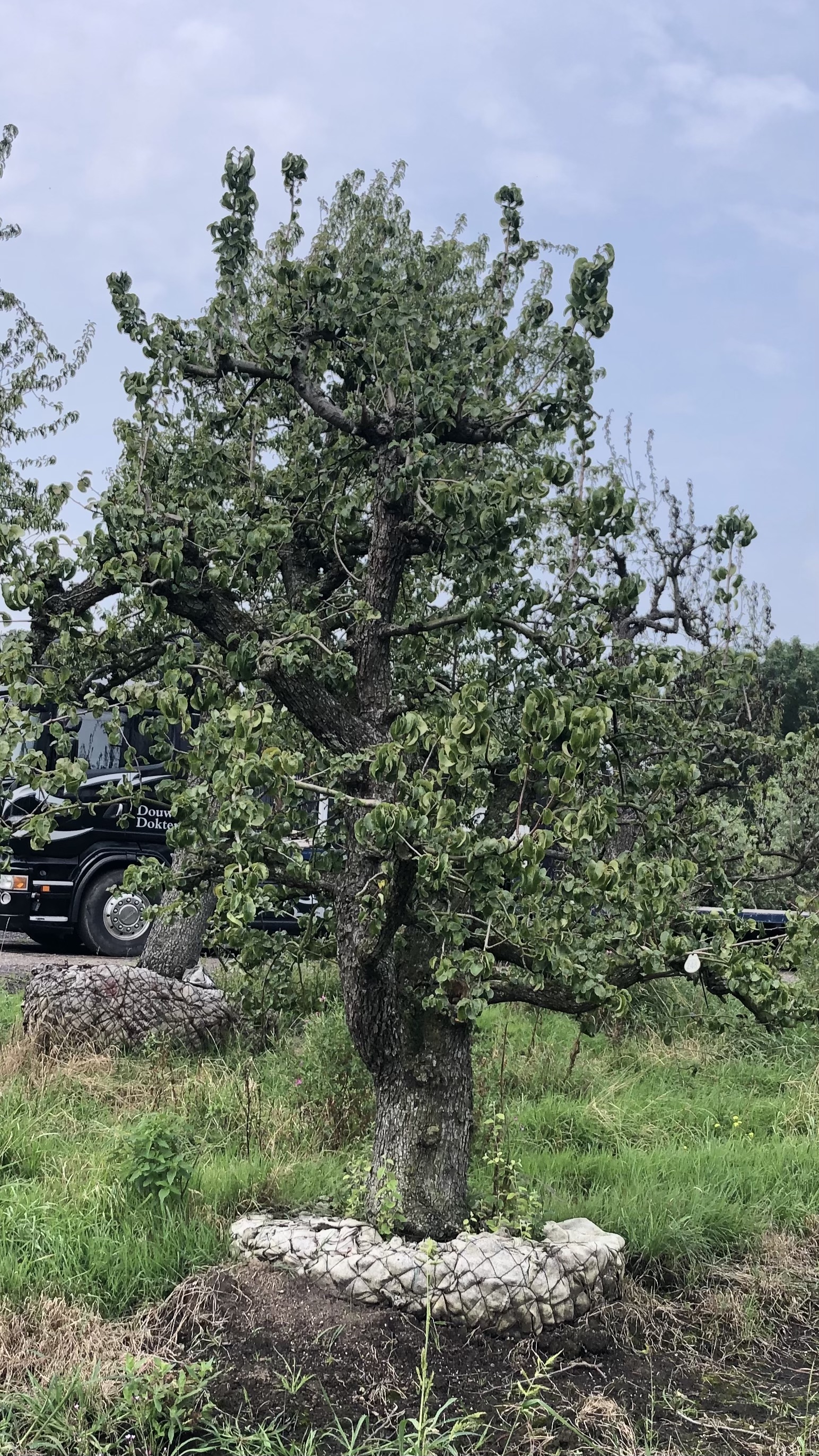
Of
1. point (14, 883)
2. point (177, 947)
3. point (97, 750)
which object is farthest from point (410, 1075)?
point (14, 883)

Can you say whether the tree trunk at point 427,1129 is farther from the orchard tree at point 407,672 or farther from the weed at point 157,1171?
the weed at point 157,1171

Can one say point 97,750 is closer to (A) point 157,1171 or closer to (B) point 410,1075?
(A) point 157,1171

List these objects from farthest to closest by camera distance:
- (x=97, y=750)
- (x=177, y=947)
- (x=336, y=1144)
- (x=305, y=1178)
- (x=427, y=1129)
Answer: (x=97, y=750) → (x=177, y=947) → (x=336, y=1144) → (x=305, y=1178) → (x=427, y=1129)

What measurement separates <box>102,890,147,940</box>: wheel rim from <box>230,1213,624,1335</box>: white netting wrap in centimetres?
753

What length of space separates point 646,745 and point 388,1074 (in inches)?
70.9

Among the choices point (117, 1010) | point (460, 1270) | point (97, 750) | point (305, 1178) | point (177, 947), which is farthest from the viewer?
point (97, 750)

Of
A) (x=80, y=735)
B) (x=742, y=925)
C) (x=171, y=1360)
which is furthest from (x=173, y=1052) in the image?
(x=80, y=735)

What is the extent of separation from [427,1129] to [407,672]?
6.96ft

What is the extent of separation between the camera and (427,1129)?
156 inches

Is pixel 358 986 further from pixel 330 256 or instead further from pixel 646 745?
pixel 330 256

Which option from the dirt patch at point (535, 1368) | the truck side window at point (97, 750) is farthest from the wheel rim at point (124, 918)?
the dirt patch at point (535, 1368)

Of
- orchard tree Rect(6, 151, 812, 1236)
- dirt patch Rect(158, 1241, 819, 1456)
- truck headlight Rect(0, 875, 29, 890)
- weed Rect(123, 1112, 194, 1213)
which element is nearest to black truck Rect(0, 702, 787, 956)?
truck headlight Rect(0, 875, 29, 890)

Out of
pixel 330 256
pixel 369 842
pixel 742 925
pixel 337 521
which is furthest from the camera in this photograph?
pixel 337 521

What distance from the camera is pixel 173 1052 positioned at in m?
6.51
